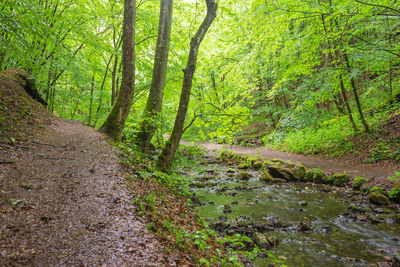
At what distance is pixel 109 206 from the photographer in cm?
297

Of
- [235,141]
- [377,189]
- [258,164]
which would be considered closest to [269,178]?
[258,164]

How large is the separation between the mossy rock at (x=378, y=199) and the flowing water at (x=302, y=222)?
0.74m

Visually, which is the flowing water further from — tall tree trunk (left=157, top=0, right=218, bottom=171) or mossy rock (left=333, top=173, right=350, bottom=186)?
tall tree trunk (left=157, top=0, right=218, bottom=171)

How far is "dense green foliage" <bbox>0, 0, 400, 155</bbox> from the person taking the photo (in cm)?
598

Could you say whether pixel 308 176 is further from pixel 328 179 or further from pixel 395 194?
pixel 395 194

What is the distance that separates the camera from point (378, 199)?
583 cm

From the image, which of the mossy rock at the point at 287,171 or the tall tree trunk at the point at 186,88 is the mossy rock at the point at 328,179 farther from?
the tall tree trunk at the point at 186,88

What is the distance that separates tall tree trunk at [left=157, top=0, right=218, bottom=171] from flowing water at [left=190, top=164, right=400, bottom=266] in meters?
1.86

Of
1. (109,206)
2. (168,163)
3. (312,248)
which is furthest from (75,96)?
(312,248)

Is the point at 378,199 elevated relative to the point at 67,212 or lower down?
lower down

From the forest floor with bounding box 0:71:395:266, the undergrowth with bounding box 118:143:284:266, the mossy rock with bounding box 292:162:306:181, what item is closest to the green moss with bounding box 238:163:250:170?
the mossy rock with bounding box 292:162:306:181

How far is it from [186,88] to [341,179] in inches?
279

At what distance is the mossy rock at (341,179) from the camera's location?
7582 mm

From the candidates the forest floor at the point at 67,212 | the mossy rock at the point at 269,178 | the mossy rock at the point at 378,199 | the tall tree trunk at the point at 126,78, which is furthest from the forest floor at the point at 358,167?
the forest floor at the point at 67,212
